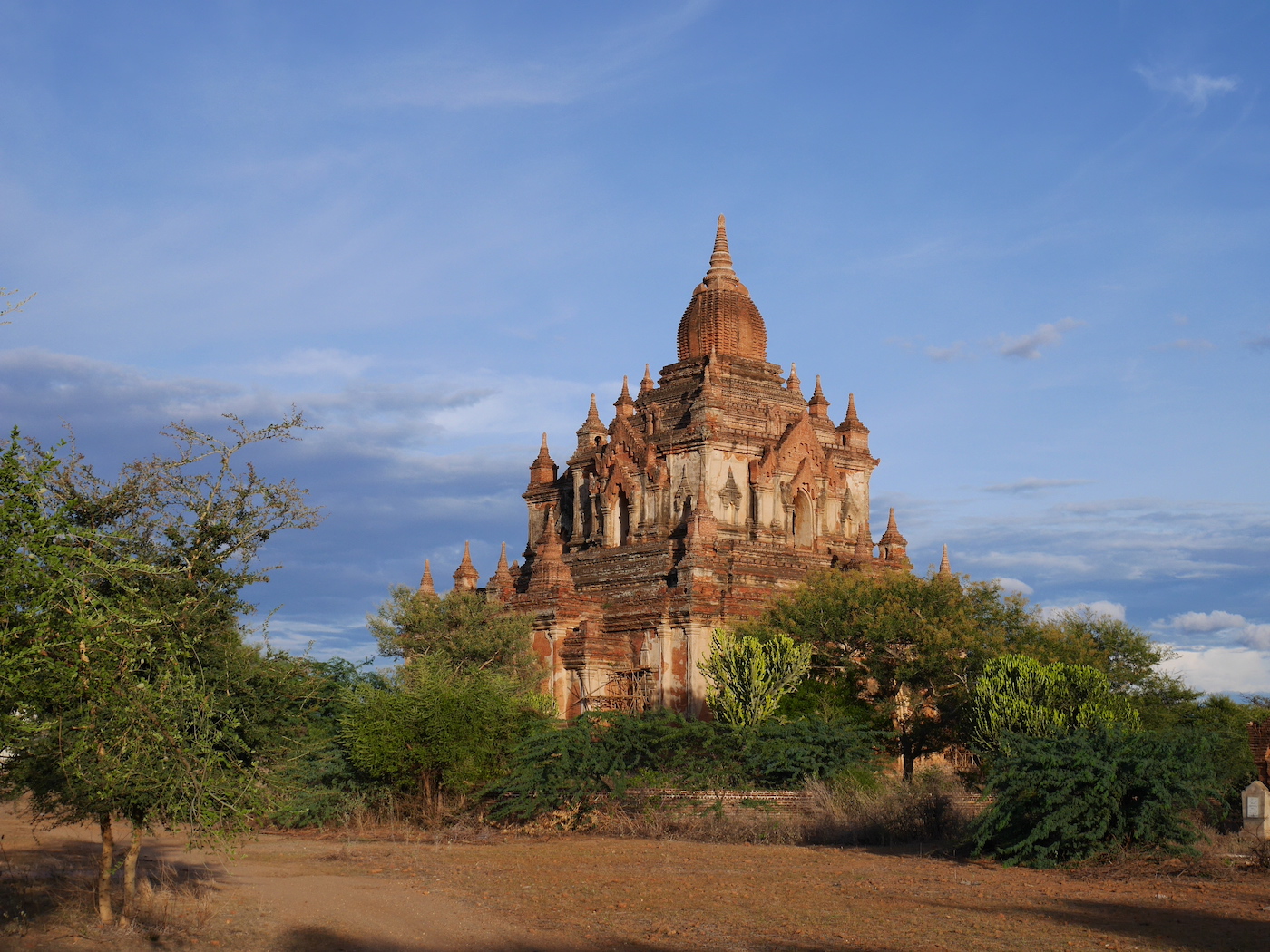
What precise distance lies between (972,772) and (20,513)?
2406cm

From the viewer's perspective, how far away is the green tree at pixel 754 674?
31656mm

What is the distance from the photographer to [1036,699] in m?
28.8

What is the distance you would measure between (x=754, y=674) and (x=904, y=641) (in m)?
5.04

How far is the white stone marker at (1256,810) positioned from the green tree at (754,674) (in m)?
10.4

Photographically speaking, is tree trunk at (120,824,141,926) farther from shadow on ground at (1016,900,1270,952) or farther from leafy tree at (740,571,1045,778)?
leafy tree at (740,571,1045,778)

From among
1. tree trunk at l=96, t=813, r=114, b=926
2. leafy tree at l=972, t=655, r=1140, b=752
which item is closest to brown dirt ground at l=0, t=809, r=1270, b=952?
tree trunk at l=96, t=813, r=114, b=926

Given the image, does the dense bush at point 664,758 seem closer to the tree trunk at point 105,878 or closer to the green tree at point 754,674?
the green tree at point 754,674

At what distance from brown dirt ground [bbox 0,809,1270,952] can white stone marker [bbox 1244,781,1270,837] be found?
492 centimetres

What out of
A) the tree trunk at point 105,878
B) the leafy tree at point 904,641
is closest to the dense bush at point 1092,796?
the leafy tree at point 904,641

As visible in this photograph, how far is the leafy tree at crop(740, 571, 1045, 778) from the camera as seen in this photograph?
33562 millimetres

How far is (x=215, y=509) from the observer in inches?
661

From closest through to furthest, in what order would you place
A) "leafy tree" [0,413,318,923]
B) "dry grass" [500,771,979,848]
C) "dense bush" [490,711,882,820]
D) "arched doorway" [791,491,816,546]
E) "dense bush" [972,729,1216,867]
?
1. "leafy tree" [0,413,318,923]
2. "dense bush" [972,729,1216,867]
3. "dry grass" [500,771,979,848]
4. "dense bush" [490,711,882,820]
5. "arched doorway" [791,491,816,546]

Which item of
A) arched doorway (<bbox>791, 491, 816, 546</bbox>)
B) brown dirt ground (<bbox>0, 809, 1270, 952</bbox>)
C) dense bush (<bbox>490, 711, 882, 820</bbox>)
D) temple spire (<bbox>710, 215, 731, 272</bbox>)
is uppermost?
temple spire (<bbox>710, 215, 731, 272</bbox>)

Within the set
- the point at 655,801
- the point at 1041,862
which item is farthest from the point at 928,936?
the point at 655,801
